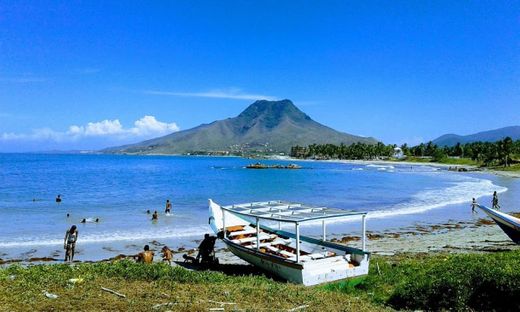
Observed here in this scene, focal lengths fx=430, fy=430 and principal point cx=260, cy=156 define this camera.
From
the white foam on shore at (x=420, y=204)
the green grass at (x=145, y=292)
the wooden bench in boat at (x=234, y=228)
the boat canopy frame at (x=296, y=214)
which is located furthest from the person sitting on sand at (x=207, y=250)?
the white foam on shore at (x=420, y=204)

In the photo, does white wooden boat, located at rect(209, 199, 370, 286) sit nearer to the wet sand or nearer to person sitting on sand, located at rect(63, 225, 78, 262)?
the wet sand

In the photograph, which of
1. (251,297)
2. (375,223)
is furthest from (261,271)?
(375,223)

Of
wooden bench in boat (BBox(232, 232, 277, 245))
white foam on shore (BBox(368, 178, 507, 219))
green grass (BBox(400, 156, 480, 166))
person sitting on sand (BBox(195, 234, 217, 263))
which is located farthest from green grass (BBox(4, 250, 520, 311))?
green grass (BBox(400, 156, 480, 166))

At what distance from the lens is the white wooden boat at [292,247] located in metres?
13.1

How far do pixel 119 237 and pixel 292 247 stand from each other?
41.7 feet

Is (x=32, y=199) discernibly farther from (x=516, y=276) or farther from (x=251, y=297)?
(x=516, y=276)

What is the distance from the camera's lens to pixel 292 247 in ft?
54.4

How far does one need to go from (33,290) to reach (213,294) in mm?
4063

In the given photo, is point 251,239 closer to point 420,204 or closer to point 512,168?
point 420,204

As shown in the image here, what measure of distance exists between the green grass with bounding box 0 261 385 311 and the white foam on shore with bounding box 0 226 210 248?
41.3 feet

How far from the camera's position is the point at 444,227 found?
95.2ft

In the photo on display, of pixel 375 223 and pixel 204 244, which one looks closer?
pixel 204 244

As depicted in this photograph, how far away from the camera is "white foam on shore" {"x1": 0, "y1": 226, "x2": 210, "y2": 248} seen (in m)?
23.1

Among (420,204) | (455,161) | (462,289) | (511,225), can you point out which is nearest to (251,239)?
(462,289)
